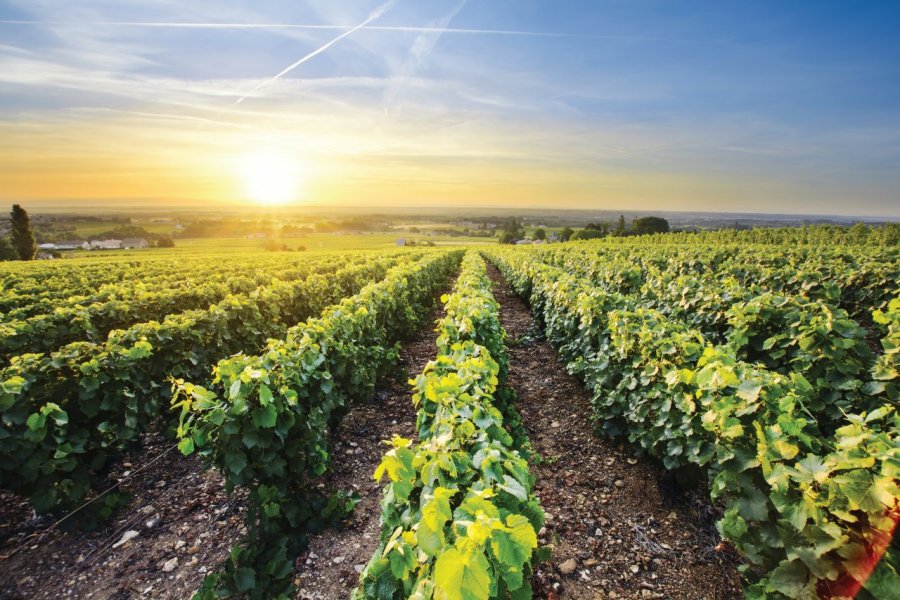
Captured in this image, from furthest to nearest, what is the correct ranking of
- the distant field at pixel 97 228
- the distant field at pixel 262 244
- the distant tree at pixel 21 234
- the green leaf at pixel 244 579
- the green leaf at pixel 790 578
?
1. the distant field at pixel 97 228
2. the distant field at pixel 262 244
3. the distant tree at pixel 21 234
4. the green leaf at pixel 244 579
5. the green leaf at pixel 790 578

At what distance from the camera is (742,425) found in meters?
3.44

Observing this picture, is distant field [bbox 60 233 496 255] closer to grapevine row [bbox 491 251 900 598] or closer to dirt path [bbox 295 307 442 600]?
dirt path [bbox 295 307 442 600]

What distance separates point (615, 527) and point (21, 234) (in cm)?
9700

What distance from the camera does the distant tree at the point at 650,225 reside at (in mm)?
85500

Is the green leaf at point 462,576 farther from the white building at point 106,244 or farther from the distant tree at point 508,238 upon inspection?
the white building at point 106,244

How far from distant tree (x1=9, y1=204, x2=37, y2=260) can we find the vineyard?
8599 centimetres

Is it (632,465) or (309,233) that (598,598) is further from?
(309,233)

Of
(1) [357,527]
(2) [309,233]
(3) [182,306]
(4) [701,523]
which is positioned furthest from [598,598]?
(2) [309,233]

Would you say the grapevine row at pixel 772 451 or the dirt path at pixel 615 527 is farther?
the dirt path at pixel 615 527

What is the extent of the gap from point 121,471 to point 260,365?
10.1 ft

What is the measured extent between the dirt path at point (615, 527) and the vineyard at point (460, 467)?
24 mm

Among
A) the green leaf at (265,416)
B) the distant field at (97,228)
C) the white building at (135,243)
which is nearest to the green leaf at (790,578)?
the green leaf at (265,416)

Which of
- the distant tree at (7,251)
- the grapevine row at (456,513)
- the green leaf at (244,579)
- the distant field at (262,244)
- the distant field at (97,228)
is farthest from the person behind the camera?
the distant field at (97,228)

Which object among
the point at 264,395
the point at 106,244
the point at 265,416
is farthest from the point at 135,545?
the point at 106,244
